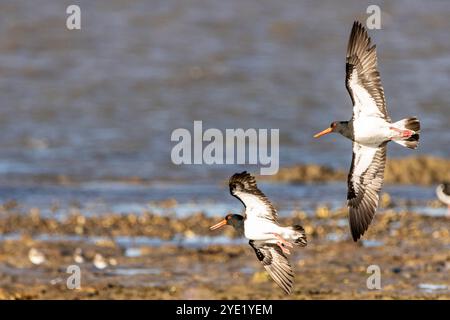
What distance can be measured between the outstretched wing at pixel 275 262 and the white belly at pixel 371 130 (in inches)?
52.0

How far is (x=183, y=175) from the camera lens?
1997cm

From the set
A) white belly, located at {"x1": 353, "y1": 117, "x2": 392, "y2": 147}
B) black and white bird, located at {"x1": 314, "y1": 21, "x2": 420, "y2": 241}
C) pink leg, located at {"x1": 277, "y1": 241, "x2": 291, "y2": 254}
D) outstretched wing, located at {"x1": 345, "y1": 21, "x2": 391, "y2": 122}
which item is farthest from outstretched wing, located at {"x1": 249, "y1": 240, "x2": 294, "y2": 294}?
outstretched wing, located at {"x1": 345, "y1": 21, "x2": 391, "y2": 122}

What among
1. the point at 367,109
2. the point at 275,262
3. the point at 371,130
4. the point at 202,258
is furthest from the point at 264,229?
the point at 202,258

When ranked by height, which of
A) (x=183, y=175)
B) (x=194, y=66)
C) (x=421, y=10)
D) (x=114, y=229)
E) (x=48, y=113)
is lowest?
(x=114, y=229)

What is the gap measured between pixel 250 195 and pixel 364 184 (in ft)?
6.04

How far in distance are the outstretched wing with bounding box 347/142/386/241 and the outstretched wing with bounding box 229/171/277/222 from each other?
1294 millimetres

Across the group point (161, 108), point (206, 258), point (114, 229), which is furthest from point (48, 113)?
point (206, 258)

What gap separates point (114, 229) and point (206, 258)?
6.66 ft

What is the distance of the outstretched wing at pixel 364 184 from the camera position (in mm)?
11047

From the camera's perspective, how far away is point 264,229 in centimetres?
998

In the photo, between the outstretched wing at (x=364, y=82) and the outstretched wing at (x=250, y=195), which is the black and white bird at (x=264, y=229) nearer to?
the outstretched wing at (x=250, y=195)

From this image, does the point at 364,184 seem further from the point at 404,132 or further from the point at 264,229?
the point at 264,229

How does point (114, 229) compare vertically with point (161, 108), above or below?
below
